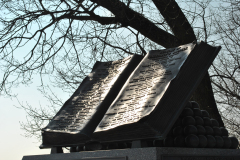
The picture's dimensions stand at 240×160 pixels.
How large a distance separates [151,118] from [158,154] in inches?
10.1

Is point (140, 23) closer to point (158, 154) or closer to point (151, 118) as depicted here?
point (151, 118)

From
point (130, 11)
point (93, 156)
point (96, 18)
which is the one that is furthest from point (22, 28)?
point (93, 156)

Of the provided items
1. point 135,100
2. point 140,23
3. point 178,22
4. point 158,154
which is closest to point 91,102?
point 135,100

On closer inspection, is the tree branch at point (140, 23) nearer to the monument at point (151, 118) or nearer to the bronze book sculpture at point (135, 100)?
the bronze book sculpture at point (135, 100)

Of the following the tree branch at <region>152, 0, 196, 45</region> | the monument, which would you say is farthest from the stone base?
the tree branch at <region>152, 0, 196, 45</region>

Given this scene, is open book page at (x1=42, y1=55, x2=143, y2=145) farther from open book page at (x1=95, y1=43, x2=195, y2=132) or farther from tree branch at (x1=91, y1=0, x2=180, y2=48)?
tree branch at (x1=91, y1=0, x2=180, y2=48)

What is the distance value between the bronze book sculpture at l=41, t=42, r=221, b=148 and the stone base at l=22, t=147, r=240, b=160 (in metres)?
0.10

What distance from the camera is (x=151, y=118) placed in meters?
2.13

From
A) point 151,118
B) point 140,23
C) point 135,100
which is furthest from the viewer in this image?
point 140,23

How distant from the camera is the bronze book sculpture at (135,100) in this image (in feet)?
7.19

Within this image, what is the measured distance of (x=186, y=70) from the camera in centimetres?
242

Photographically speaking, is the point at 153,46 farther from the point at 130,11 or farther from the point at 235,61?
the point at 235,61

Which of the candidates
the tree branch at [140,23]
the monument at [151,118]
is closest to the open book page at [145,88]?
the monument at [151,118]

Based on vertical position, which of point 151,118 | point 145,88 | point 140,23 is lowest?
point 151,118
